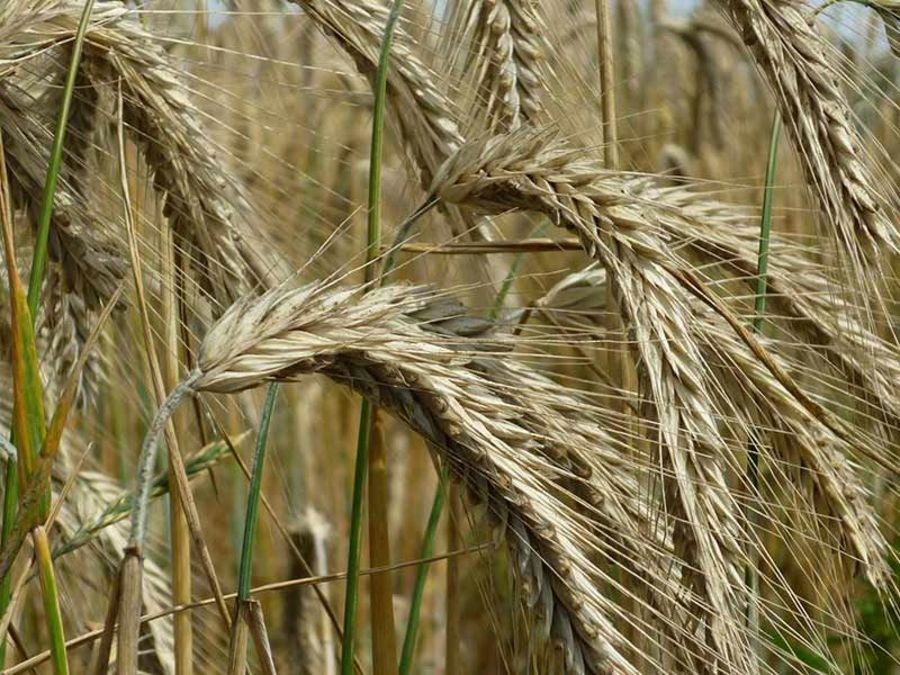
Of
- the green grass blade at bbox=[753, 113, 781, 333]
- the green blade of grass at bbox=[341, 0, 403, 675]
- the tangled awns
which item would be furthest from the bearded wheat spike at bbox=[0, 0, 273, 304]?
the green grass blade at bbox=[753, 113, 781, 333]

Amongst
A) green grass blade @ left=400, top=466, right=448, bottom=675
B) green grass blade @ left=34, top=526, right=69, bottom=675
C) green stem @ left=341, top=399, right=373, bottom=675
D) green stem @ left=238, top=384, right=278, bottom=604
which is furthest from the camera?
green grass blade @ left=400, top=466, right=448, bottom=675

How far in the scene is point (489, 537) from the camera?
1.01 m

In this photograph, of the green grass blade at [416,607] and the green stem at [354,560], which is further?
the green grass blade at [416,607]

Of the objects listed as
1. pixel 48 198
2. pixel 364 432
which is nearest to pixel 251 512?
pixel 364 432

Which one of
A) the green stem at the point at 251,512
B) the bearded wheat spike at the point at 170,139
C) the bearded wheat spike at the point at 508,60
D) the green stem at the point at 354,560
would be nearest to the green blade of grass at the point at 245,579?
the green stem at the point at 251,512

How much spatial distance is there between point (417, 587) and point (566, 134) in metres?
0.50

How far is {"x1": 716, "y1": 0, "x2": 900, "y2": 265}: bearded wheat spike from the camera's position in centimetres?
110

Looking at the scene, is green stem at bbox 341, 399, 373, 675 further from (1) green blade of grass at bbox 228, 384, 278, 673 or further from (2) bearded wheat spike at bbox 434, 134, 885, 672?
(2) bearded wheat spike at bbox 434, 134, 885, 672

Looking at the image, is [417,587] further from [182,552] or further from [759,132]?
[759,132]

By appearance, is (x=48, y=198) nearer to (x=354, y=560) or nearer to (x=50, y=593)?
(x=50, y=593)

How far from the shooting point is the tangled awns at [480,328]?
918 mm

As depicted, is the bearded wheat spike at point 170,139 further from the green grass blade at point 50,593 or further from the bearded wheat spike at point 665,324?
the green grass blade at point 50,593

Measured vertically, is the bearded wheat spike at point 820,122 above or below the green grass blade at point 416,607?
above

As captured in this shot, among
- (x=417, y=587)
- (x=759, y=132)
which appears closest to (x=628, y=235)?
(x=417, y=587)
